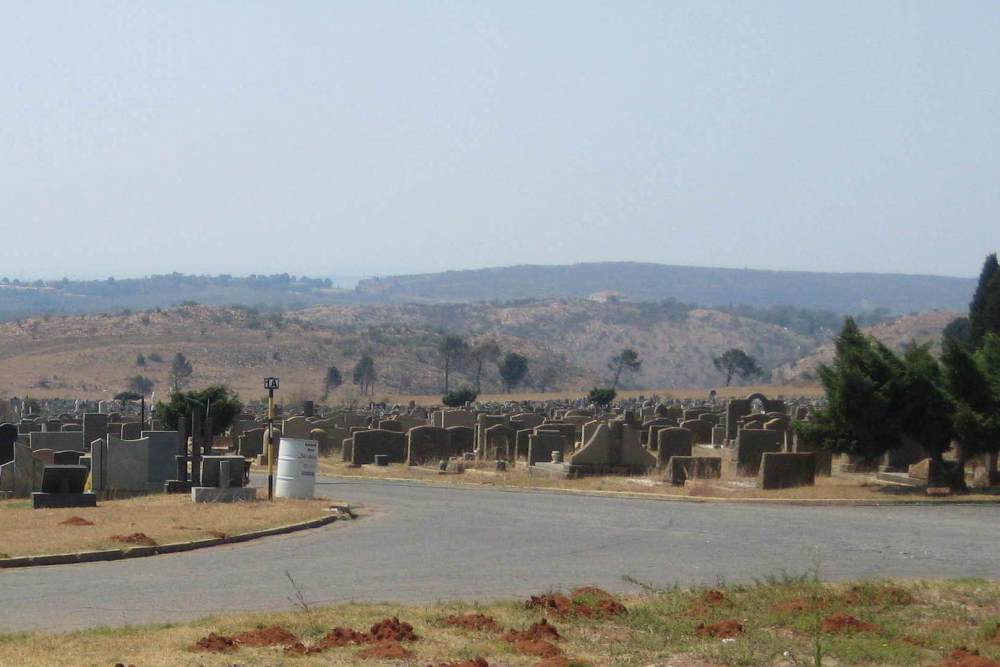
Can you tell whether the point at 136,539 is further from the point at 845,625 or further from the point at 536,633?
the point at 845,625

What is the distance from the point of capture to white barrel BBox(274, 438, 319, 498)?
25.0 meters

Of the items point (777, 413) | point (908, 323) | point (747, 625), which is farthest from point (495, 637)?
point (908, 323)

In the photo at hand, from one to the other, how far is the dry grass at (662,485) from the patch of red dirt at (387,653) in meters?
15.9

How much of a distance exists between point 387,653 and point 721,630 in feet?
9.29

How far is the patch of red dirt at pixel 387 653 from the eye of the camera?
408 inches

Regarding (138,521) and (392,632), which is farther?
(138,521)

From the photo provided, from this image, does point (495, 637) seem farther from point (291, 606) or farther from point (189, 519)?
point (189, 519)

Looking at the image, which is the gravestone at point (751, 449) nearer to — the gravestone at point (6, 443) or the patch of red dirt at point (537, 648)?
the gravestone at point (6, 443)

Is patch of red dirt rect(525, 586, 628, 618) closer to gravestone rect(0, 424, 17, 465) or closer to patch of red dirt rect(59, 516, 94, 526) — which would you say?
patch of red dirt rect(59, 516, 94, 526)

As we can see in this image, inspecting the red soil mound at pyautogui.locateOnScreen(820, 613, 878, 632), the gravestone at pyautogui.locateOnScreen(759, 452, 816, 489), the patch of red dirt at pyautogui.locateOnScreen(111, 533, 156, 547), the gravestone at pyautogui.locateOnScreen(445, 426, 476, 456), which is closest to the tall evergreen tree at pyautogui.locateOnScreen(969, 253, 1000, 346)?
the gravestone at pyautogui.locateOnScreen(445, 426, 476, 456)

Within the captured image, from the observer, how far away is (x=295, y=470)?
2509 cm

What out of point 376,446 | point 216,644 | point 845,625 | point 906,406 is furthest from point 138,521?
point 376,446

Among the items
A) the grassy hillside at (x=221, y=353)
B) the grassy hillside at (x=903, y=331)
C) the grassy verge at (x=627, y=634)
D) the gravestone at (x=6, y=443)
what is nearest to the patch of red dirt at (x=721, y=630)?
the grassy verge at (x=627, y=634)

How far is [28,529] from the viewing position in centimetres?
1917
